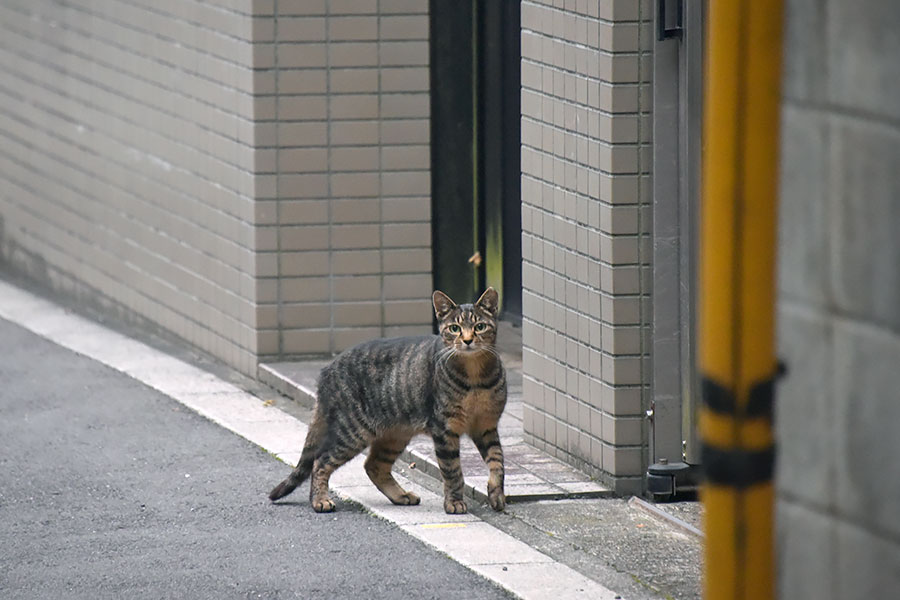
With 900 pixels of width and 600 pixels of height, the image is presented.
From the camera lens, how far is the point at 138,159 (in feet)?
39.3

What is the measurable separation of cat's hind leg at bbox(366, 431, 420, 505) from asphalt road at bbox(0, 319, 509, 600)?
21 centimetres

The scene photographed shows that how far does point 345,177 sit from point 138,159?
2.40m

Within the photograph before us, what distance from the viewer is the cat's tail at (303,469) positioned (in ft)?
24.8

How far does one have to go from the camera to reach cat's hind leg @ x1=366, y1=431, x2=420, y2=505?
24.8ft

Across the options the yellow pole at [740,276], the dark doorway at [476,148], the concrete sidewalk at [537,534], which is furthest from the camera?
the dark doorway at [476,148]

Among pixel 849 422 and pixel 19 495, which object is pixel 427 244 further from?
pixel 849 422

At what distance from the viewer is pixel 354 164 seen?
33.7 feet

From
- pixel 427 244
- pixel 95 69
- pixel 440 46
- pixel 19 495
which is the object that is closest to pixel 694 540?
pixel 19 495

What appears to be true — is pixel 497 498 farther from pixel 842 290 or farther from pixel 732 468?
pixel 732 468

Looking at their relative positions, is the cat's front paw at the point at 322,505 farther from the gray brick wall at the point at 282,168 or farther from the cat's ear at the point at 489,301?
the gray brick wall at the point at 282,168

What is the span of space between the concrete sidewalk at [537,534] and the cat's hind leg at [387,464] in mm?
65

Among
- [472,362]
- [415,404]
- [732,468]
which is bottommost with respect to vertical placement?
[415,404]

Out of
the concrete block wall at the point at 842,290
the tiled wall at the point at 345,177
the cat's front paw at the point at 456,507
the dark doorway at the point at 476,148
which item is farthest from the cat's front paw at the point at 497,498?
the concrete block wall at the point at 842,290

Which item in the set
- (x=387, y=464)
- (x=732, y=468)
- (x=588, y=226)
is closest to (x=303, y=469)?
(x=387, y=464)
